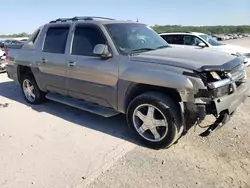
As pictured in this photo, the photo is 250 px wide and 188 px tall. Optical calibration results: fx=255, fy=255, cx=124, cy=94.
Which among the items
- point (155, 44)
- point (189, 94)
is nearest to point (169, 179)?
point (189, 94)

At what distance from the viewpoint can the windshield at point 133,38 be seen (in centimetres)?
421

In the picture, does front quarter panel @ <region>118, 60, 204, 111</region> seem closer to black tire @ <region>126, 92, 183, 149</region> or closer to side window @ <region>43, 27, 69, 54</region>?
black tire @ <region>126, 92, 183, 149</region>

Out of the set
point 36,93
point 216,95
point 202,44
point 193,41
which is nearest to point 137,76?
point 216,95

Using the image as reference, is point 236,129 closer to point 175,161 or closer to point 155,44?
point 175,161

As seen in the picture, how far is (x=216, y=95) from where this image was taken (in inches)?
129

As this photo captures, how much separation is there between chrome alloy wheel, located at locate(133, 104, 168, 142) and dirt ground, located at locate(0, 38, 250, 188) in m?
0.22

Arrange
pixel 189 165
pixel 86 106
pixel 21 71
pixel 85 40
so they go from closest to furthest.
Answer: pixel 189 165 < pixel 85 40 < pixel 86 106 < pixel 21 71

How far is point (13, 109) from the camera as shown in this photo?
5.86 meters

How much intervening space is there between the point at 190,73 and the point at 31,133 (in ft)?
9.52

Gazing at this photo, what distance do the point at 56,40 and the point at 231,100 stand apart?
355 centimetres

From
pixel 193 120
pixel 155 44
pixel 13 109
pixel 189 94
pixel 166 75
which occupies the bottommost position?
pixel 13 109

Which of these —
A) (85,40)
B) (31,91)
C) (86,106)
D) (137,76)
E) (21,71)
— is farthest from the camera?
(21,71)

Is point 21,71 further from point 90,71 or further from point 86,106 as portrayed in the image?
point 90,71

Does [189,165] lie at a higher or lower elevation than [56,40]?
lower
